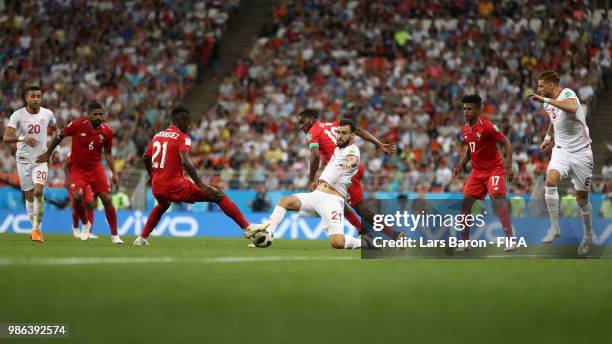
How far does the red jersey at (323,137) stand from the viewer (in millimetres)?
17031

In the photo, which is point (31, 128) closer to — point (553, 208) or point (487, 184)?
point (487, 184)

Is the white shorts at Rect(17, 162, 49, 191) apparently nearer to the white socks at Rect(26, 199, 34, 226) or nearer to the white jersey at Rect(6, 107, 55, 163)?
the white jersey at Rect(6, 107, 55, 163)

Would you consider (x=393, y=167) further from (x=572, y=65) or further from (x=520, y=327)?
(x=520, y=327)

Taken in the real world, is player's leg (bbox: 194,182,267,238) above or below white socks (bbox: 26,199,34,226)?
above

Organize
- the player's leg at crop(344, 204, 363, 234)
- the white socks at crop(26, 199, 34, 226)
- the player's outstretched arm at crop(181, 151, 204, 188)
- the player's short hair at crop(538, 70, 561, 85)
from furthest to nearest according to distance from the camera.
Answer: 1. the white socks at crop(26, 199, 34, 226)
2. the player's leg at crop(344, 204, 363, 234)
3. the player's outstretched arm at crop(181, 151, 204, 188)
4. the player's short hair at crop(538, 70, 561, 85)

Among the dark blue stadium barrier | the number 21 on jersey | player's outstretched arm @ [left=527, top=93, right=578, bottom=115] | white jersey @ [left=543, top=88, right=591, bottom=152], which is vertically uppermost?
player's outstretched arm @ [left=527, top=93, right=578, bottom=115]

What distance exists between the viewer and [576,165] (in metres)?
14.4

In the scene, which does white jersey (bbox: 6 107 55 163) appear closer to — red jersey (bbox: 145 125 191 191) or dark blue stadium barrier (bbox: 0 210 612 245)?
red jersey (bbox: 145 125 191 191)

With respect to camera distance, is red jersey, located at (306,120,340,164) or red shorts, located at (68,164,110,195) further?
red shorts, located at (68,164,110,195)

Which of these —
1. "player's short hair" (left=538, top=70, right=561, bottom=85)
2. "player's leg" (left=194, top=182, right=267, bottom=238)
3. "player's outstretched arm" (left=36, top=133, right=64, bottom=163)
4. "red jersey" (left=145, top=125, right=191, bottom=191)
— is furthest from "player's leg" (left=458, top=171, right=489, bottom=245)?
"player's outstretched arm" (left=36, top=133, right=64, bottom=163)

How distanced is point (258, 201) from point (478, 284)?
1878 cm

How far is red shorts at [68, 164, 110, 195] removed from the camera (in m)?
17.5

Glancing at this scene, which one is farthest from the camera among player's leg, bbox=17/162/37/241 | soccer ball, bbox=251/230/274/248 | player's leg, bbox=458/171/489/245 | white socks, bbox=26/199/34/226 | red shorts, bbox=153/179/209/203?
white socks, bbox=26/199/34/226

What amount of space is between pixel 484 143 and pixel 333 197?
287 cm
